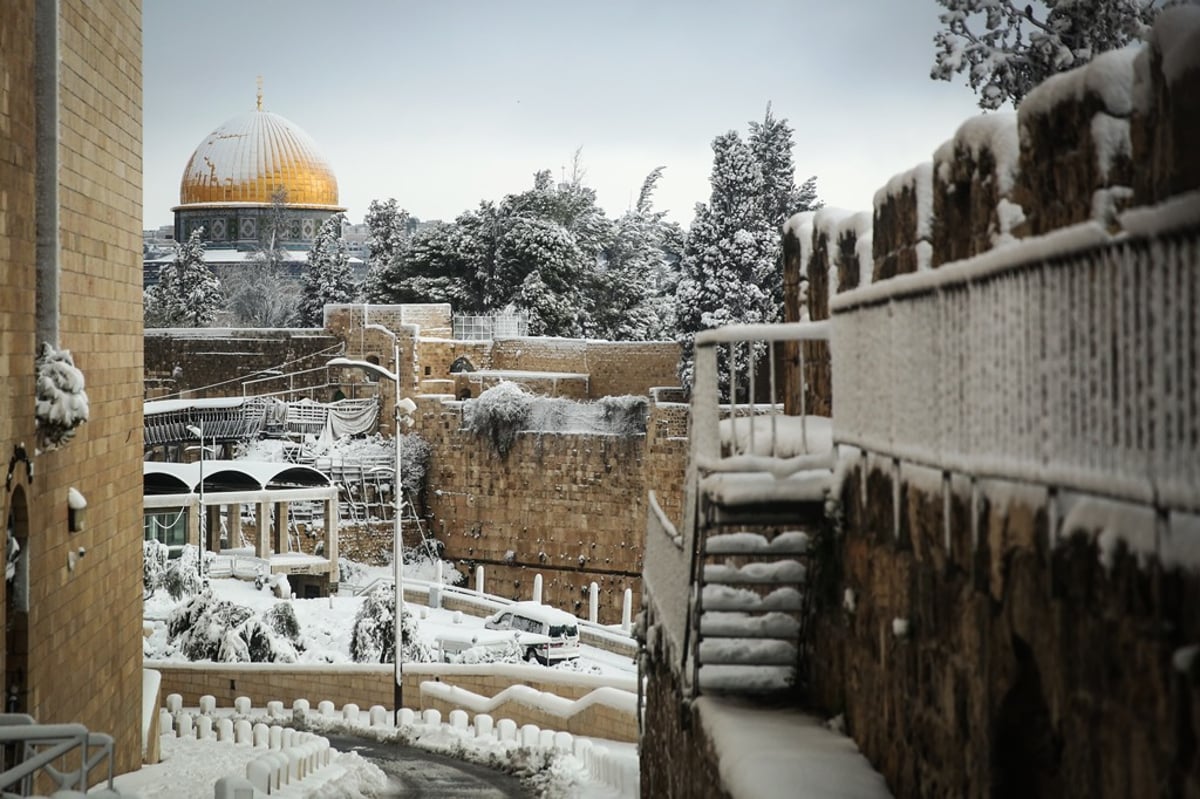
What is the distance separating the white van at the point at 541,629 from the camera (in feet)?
66.0

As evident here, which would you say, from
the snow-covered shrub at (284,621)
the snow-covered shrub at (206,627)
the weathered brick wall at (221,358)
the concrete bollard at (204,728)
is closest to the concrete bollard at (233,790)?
the concrete bollard at (204,728)

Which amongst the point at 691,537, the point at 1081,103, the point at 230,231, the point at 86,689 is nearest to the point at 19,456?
the point at 86,689

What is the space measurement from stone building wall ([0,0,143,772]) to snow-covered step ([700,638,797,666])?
419 cm

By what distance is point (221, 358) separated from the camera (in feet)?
115

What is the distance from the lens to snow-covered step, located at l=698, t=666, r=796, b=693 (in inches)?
251

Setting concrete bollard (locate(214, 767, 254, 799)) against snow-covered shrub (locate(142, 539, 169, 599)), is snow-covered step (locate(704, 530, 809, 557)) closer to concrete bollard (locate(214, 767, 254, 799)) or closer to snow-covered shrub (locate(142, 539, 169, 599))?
concrete bollard (locate(214, 767, 254, 799))

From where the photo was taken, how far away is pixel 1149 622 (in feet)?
9.45

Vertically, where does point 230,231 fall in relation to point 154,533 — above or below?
above

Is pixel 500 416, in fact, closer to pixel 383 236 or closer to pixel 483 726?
pixel 483 726

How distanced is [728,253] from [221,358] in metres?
12.3

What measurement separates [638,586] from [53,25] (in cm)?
1919

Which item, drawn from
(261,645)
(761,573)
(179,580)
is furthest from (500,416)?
(761,573)

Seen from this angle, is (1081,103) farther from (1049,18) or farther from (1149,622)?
(1049,18)

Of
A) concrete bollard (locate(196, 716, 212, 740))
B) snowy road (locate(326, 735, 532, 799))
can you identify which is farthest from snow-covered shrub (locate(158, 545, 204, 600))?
concrete bollard (locate(196, 716, 212, 740))
